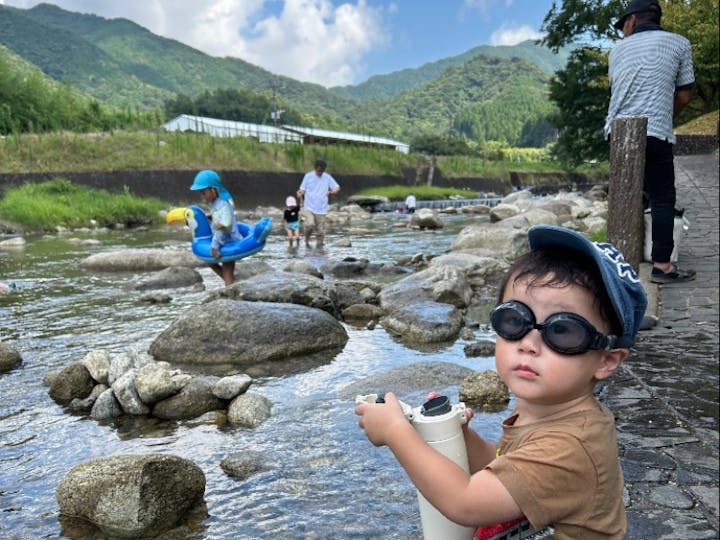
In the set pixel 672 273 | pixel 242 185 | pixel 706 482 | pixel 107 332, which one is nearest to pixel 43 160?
pixel 242 185

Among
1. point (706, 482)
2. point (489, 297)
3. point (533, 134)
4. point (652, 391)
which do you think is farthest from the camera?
point (533, 134)

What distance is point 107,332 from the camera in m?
6.57

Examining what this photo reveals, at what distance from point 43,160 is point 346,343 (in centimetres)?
2205

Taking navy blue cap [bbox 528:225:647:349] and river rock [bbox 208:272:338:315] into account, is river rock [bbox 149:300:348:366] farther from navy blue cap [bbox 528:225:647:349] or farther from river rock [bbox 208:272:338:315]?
navy blue cap [bbox 528:225:647:349]

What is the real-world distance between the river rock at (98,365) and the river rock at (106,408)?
14.7 inches

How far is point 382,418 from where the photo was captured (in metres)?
1.50

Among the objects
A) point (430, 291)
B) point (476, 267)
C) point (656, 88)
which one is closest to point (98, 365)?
point (430, 291)

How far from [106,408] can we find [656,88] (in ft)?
17.5

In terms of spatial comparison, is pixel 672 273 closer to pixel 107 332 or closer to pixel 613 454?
pixel 613 454

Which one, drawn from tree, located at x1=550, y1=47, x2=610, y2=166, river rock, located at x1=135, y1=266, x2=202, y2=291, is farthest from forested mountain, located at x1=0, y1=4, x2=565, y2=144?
river rock, located at x1=135, y1=266, x2=202, y2=291

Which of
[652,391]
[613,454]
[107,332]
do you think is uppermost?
[613,454]

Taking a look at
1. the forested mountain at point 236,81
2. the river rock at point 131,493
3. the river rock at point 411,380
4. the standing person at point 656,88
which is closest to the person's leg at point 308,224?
the standing person at point 656,88

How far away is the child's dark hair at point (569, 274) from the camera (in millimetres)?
1489

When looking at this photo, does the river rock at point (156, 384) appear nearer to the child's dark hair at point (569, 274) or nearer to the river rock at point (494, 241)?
the child's dark hair at point (569, 274)
